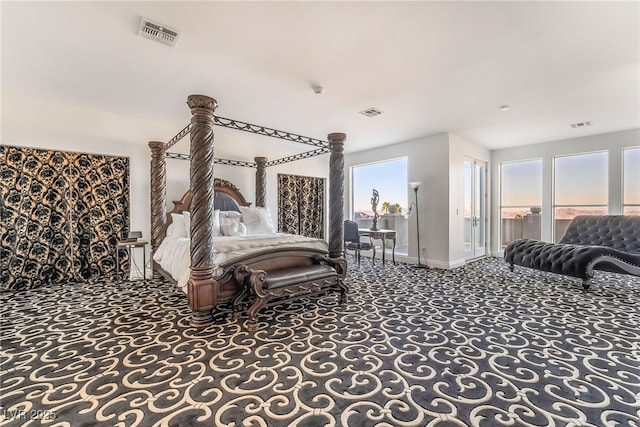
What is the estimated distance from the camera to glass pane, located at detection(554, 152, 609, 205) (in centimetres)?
566

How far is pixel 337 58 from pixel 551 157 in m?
6.02

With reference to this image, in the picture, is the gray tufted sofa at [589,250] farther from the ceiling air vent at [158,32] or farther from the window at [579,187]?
the ceiling air vent at [158,32]

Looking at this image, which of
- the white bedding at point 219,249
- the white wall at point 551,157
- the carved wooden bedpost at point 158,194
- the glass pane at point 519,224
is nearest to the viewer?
the white bedding at point 219,249

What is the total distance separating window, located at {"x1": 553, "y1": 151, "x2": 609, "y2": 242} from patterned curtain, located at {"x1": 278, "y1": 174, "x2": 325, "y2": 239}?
5332 mm

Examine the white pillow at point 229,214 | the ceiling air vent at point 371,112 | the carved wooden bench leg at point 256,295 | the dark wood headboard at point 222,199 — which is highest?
the ceiling air vent at point 371,112

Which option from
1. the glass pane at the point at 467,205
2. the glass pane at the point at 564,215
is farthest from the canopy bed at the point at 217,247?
the glass pane at the point at 564,215

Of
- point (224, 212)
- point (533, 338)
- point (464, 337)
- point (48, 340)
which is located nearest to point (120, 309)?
point (48, 340)

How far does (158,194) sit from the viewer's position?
452 cm

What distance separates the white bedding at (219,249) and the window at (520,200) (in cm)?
539

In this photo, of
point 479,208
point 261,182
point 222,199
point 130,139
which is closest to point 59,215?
point 130,139

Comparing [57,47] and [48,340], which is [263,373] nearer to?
[48,340]

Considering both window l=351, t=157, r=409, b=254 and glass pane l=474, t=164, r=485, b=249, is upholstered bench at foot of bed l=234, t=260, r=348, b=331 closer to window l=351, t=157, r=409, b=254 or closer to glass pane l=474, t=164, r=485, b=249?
window l=351, t=157, r=409, b=254

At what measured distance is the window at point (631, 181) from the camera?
5.26m

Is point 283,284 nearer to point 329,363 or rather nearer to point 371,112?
point 329,363
